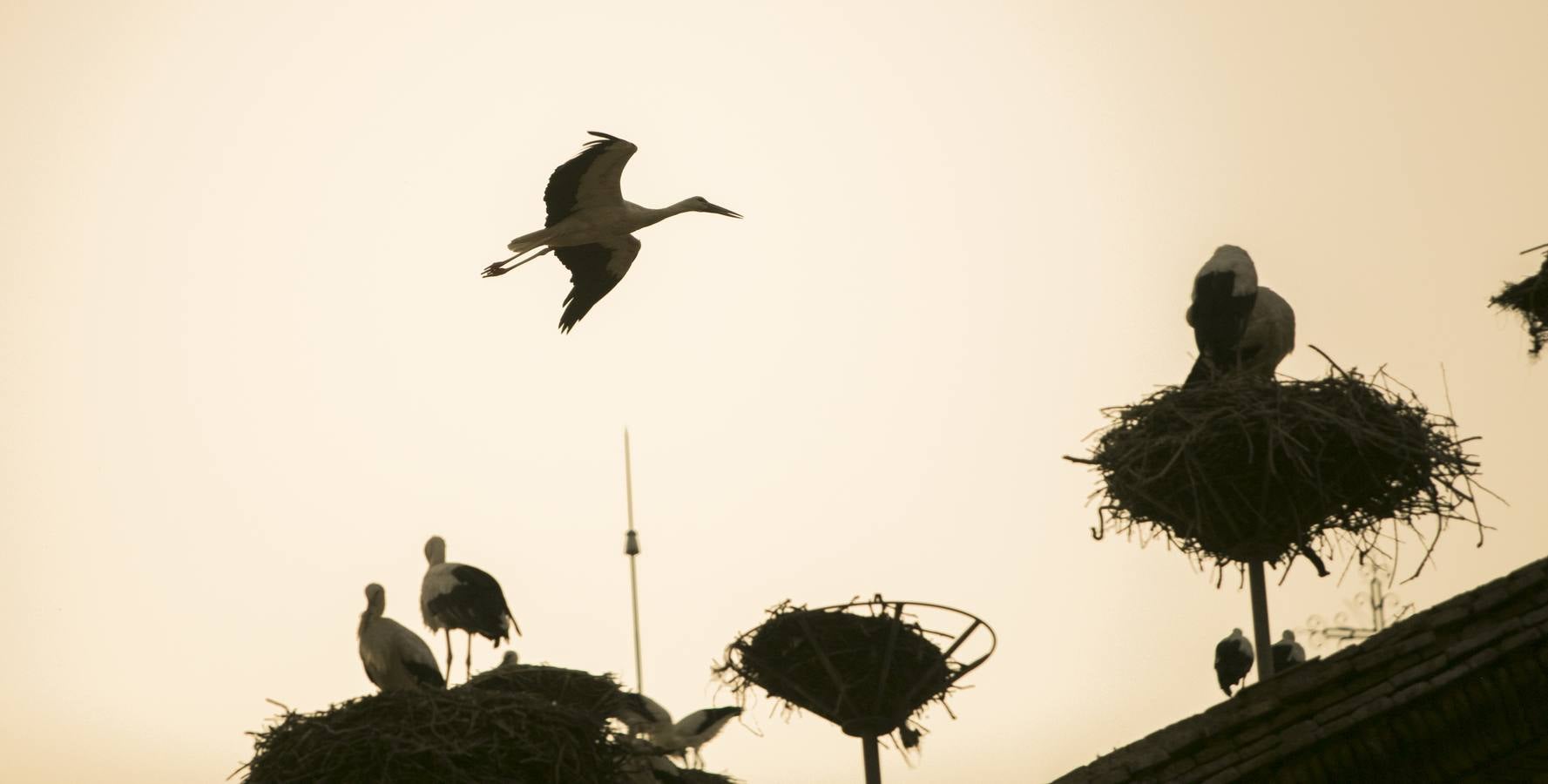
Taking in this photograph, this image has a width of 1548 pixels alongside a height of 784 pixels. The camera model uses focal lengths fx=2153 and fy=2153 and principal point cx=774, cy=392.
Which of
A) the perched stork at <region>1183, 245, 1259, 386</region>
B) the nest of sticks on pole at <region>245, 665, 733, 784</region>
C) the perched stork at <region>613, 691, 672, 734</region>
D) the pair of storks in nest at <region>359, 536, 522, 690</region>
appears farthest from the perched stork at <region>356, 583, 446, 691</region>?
the perched stork at <region>1183, 245, 1259, 386</region>

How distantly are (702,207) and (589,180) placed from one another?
6.16 feet

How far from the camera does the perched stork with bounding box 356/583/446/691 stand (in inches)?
540

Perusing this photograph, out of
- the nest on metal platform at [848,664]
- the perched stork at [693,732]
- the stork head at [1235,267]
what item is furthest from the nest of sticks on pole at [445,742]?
the stork head at [1235,267]

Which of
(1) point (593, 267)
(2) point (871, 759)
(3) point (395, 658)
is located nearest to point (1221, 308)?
(2) point (871, 759)

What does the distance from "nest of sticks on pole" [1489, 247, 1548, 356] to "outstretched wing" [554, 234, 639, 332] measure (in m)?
6.01

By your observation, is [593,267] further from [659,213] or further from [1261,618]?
[1261,618]

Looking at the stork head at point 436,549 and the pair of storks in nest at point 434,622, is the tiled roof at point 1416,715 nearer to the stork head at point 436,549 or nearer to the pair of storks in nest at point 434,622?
the pair of storks in nest at point 434,622

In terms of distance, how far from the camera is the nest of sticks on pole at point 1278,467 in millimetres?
11102

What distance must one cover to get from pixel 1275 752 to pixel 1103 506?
3.61 m

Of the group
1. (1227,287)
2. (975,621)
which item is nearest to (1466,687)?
(975,621)

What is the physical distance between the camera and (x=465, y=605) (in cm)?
1505

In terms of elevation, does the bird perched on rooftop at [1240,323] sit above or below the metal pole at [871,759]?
above

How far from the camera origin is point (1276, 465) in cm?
1110

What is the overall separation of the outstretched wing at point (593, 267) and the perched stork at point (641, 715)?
9.28 feet
